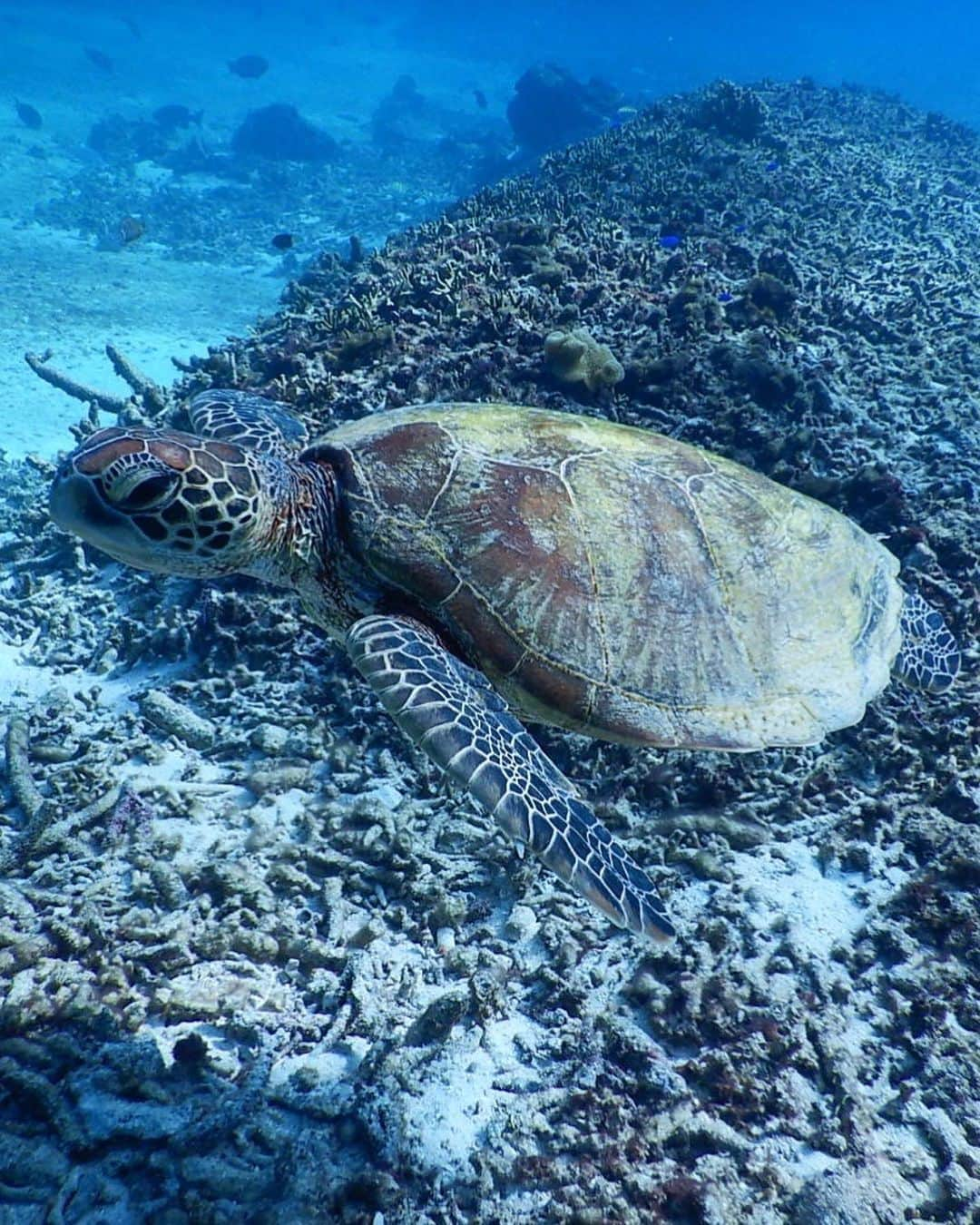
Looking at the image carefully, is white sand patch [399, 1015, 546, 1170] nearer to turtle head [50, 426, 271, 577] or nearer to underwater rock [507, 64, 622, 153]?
turtle head [50, 426, 271, 577]

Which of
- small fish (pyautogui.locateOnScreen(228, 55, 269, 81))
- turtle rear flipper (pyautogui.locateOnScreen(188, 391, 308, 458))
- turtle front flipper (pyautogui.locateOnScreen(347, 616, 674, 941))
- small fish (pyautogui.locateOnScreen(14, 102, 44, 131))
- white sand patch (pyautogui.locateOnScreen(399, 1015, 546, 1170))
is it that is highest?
small fish (pyautogui.locateOnScreen(228, 55, 269, 81))

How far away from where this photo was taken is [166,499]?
2.66m

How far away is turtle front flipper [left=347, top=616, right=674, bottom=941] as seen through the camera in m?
2.30

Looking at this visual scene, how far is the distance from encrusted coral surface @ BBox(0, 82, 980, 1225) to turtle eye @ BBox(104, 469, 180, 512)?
1311 mm

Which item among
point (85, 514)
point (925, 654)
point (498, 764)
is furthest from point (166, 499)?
point (925, 654)

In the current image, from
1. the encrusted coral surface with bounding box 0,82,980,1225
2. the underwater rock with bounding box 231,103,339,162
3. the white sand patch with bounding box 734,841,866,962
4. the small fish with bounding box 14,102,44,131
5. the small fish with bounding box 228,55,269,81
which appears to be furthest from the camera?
the small fish with bounding box 228,55,269,81

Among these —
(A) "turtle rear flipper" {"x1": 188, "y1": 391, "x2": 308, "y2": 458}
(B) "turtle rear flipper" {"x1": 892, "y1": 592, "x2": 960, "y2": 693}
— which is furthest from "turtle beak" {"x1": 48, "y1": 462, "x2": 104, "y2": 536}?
(B) "turtle rear flipper" {"x1": 892, "y1": 592, "x2": 960, "y2": 693}

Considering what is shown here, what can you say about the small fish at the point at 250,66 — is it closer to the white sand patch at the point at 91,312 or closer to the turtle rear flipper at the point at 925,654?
the white sand patch at the point at 91,312

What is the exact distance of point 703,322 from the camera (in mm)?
5828

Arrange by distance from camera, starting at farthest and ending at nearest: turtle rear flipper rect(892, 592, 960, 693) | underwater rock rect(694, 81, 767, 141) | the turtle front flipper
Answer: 1. underwater rock rect(694, 81, 767, 141)
2. turtle rear flipper rect(892, 592, 960, 693)
3. the turtle front flipper

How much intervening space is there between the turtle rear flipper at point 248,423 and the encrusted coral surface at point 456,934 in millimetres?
893

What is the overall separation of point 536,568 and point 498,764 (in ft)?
2.67

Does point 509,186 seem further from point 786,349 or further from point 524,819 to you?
point 524,819

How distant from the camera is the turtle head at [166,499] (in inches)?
101
